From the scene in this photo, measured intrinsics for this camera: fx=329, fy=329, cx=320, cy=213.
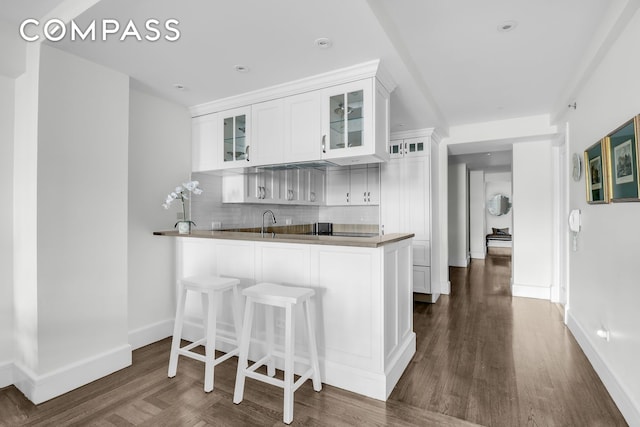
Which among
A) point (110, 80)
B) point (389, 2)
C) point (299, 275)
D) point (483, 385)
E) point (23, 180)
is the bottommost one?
point (483, 385)

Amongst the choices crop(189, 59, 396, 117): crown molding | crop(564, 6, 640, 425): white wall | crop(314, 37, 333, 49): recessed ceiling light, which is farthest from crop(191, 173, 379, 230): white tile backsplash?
crop(564, 6, 640, 425): white wall

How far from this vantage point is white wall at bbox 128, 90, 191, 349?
3.17m

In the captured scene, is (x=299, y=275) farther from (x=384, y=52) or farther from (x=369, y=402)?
(x=384, y=52)

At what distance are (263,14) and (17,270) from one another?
260 centimetres

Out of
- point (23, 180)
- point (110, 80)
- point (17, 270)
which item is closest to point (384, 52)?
point (110, 80)

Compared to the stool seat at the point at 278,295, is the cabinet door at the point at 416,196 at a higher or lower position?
higher

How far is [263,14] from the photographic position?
2.04m

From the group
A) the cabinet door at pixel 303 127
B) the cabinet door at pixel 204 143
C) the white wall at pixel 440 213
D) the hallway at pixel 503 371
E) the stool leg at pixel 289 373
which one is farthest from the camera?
the white wall at pixel 440 213

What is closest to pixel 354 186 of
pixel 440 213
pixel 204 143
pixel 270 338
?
pixel 440 213

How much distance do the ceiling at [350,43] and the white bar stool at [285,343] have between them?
1783 mm

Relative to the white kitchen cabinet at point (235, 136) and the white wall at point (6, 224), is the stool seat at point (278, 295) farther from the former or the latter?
Answer: the white wall at point (6, 224)

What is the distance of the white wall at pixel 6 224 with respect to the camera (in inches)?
97.5

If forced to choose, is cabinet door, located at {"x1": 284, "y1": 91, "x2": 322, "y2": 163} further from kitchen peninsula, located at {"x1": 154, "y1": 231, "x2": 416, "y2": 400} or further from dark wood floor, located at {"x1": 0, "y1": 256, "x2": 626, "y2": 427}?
dark wood floor, located at {"x1": 0, "y1": 256, "x2": 626, "y2": 427}

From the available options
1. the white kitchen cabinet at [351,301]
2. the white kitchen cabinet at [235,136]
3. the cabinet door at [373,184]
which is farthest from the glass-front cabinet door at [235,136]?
the cabinet door at [373,184]
